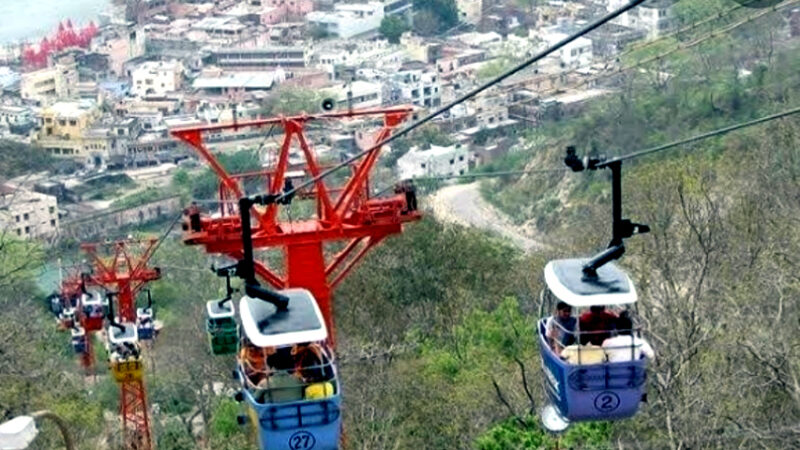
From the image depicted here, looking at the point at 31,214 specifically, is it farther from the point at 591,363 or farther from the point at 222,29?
the point at 591,363

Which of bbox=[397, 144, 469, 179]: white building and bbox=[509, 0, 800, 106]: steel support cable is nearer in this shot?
bbox=[509, 0, 800, 106]: steel support cable

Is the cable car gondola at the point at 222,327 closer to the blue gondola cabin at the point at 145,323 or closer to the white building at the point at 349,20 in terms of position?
the blue gondola cabin at the point at 145,323

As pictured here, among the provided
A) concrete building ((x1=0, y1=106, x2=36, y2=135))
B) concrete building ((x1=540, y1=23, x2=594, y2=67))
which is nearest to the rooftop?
concrete building ((x1=0, y1=106, x2=36, y2=135))

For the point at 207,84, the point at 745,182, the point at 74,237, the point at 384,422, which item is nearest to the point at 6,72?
the point at 207,84

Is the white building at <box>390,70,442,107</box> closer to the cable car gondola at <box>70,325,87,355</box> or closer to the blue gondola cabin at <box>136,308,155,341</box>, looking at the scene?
the cable car gondola at <box>70,325,87,355</box>

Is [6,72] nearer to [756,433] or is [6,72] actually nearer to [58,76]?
[58,76]

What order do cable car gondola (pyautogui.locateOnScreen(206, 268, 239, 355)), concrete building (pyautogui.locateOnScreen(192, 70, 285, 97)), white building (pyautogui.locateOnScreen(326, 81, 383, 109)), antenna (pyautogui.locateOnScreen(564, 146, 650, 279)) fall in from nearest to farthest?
antenna (pyautogui.locateOnScreen(564, 146, 650, 279)) < cable car gondola (pyautogui.locateOnScreen(206, 268, 239, 355)) < white building (pyautogui.locateOnScreen(326, 81, 383, 109)) < concrete building (pyautogui.locateOnScreen(192, 70, 285, 97))
